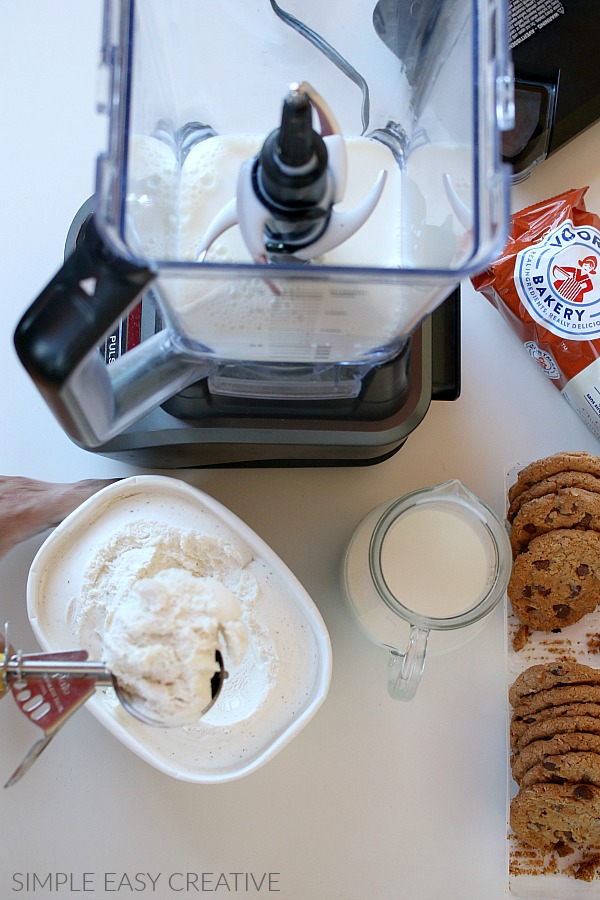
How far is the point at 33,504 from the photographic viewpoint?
2.40 feet

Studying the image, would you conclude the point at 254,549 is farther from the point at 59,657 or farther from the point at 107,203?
the point at 107,203

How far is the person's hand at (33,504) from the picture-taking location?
73 centimetres

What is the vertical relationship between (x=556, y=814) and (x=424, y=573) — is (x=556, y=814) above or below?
below

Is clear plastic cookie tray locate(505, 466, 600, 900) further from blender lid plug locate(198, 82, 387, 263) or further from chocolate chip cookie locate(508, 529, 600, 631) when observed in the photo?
blender lid plug locate(198, 82, 387, 263)

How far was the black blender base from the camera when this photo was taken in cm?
62

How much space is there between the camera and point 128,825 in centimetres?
75

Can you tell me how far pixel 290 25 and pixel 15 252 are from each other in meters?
0.35

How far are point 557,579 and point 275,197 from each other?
0.45 meters

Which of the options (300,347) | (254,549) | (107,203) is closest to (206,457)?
(254,549)

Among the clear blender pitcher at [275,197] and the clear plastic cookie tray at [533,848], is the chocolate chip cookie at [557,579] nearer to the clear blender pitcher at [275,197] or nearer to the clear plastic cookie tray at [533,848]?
the clear plastic cookie tray at [533,848]

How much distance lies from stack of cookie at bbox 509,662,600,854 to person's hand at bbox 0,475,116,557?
0.44 meters

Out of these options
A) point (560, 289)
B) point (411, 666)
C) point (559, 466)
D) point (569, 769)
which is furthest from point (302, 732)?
point (560, 289)

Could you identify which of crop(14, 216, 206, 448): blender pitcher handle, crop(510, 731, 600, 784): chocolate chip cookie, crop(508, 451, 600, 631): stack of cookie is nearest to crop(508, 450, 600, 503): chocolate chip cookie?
crop(508, 451, 600, 631): stack of cookie

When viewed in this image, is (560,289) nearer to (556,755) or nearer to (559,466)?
(559,466)
